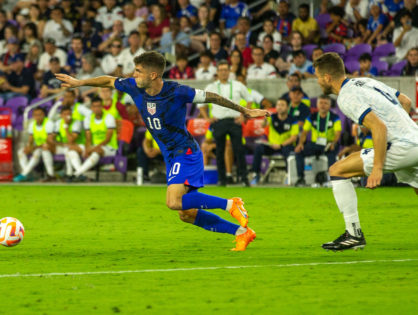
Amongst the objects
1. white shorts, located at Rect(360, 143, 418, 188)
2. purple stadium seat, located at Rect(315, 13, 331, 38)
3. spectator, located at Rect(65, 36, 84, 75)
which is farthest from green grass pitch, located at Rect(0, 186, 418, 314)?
spectator, located at Rect(65, 36, 84, 75)

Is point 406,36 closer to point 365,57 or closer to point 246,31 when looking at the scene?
point 365,57

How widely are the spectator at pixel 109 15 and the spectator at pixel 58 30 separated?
0.94 metres

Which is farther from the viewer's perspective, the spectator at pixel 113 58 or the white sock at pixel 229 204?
the spectator at pixel 113 58

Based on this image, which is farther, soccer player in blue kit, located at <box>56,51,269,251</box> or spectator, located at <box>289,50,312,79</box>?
spectator, located at <box>289,50,312,79</box>

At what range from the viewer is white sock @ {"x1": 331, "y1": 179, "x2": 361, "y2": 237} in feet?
25.5

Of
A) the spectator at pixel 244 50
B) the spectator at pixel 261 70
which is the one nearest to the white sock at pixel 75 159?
the spectator at pixel 261 70

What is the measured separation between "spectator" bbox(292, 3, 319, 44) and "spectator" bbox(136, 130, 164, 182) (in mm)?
4324

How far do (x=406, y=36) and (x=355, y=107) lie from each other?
471 inches

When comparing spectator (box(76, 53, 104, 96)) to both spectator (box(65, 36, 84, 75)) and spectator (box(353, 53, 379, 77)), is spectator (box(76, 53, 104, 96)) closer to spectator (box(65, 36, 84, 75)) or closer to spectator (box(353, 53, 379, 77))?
spectator (box(65, 36, 84, 75))

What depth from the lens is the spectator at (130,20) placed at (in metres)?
22.7

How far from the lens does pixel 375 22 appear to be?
1952 centimetres

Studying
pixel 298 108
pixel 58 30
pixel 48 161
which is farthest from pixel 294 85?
pixel 58 30

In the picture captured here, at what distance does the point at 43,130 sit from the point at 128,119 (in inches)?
82.6

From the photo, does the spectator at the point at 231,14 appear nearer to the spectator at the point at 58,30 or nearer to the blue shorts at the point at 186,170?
the spectator at the point at 58,30
